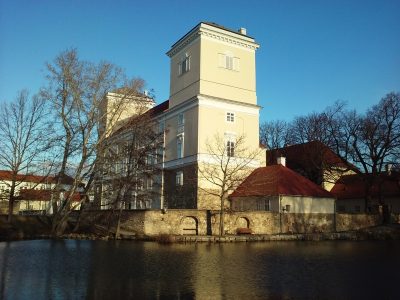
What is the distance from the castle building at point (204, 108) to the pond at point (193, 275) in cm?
1980

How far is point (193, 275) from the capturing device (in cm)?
1570

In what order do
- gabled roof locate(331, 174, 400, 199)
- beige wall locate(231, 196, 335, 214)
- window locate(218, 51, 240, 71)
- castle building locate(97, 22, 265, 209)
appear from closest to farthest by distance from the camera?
1. beige wall locate(231, 196, 335, 214)
2. castle building locate(97, 22, 265, 209)
3. window locate(218, 51, 240, 71)
4. gabled roof locate(331, 174, 400, 199)

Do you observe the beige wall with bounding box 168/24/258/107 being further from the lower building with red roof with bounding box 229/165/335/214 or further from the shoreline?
the shoreline

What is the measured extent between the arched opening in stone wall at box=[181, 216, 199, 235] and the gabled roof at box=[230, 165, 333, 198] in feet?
24.0

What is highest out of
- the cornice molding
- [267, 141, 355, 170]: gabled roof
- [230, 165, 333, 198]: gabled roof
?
the cornice molding

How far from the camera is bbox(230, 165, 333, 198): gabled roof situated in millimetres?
39219

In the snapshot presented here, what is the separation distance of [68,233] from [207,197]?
1298 centimetres

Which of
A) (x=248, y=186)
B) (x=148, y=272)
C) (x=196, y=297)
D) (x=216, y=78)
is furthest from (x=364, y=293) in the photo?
(x=216, y=78)

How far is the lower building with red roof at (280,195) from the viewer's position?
38.9 metres

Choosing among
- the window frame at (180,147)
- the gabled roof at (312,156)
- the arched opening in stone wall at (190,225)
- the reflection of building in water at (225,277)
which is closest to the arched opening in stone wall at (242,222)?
the arched opening in stone wall at (190,225)

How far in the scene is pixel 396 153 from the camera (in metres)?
45.2

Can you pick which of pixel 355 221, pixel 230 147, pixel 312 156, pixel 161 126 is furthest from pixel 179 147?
pixel 355 221

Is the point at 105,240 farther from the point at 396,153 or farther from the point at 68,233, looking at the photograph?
the point at 396,153

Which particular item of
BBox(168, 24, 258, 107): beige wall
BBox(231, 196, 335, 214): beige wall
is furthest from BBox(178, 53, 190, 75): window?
BBox(231, 196, 335, 214): beige wall
